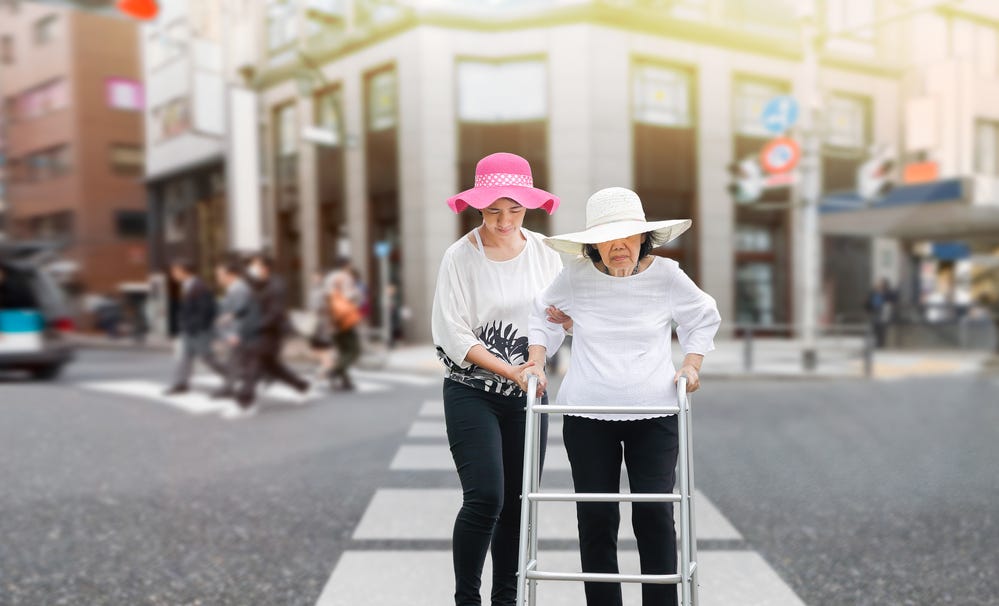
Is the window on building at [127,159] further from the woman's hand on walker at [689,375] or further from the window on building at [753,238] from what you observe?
the woman's hand on walker at [689,375]

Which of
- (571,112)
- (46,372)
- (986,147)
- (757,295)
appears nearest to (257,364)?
(46,372)

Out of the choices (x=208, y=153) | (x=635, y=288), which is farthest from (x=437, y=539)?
(x=208, y=153)

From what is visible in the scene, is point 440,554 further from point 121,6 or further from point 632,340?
point 121,6

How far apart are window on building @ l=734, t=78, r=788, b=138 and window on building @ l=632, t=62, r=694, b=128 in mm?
1426

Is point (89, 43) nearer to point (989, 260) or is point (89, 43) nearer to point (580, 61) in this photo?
point (580, 61)

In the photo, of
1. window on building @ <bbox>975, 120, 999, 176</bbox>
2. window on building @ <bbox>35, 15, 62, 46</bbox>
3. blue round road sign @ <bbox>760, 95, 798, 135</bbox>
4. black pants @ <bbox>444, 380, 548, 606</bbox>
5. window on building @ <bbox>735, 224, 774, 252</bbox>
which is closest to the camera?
black pants @ <bbox>444, 380, 548, 606</bbox>

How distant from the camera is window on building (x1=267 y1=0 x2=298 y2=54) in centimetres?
439

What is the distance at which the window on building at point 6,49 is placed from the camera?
39.1 meters

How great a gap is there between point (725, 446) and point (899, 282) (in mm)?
20760

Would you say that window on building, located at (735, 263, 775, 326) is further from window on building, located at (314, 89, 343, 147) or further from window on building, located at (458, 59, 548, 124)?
window on building, located at (314, 89, 343, 147)

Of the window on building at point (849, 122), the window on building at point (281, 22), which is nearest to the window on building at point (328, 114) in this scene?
the window on building at point (849, 122)

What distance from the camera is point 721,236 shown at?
21.0m

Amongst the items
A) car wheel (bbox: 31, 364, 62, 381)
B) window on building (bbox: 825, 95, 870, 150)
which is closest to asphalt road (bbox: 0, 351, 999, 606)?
car wheel (bbox: 31, 364, 62, 381)

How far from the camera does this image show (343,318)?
1067 centimetres
